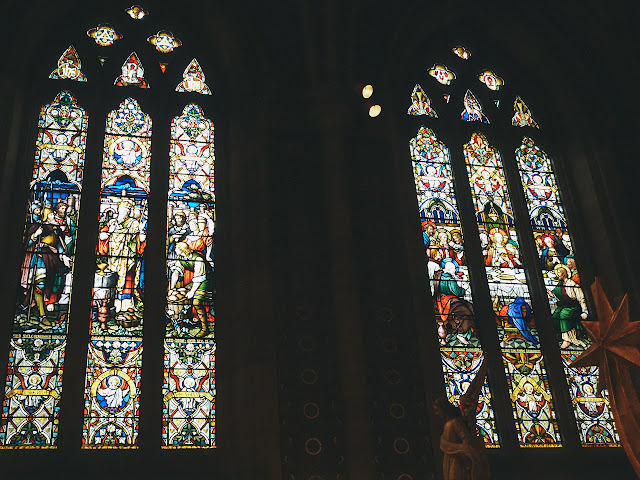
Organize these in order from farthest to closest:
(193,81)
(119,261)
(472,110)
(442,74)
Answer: (442,74) < (472,110) < (193,81) < (119,261)

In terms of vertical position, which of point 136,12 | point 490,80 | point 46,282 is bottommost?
point 46,282

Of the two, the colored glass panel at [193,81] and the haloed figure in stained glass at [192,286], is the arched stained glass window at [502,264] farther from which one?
the colored glass panel at [193,81]

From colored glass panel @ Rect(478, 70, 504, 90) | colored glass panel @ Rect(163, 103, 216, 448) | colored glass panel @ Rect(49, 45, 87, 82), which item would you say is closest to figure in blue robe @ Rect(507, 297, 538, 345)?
colored glass panel @ Rect(478, 70, 504, 90)

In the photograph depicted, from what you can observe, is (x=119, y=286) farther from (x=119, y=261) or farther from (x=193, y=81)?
(x=193, y=81)

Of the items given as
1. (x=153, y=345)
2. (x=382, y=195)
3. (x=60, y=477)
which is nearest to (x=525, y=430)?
(x=382, y=195)

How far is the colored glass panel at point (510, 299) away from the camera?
8.80 meters

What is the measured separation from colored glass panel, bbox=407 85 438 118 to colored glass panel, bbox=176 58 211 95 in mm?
2555

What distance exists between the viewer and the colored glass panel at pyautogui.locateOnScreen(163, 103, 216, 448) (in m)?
8.08

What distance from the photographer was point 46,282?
8438 millimetres

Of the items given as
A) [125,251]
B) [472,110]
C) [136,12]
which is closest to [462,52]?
[472,110]

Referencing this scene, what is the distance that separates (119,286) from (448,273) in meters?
3.62

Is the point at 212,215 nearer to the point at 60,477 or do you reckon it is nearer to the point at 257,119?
the point at 257,119

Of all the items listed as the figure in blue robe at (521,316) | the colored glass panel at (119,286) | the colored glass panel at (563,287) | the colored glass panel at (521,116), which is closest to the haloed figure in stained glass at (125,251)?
the colored glass panel at (119,286)

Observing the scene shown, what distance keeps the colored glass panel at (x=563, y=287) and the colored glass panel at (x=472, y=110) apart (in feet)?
2.05
